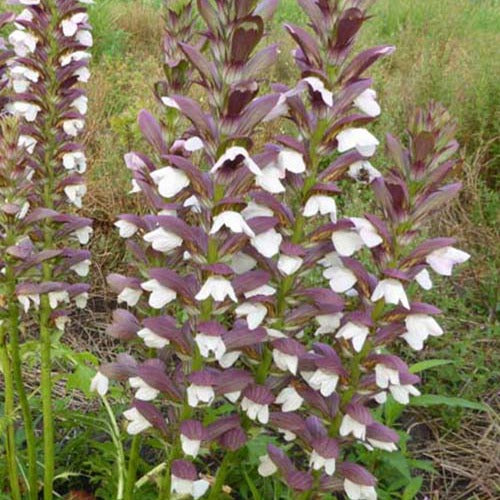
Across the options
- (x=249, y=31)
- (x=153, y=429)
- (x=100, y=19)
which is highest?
(x=249, y=31)

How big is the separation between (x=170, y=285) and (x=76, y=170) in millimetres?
843

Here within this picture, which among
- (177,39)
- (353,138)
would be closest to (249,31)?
(353,138)

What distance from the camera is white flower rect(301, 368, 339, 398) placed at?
1671 mm

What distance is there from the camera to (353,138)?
1.55m

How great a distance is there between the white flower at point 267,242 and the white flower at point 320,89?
294 mm

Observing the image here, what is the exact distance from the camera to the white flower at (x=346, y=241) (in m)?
1.61

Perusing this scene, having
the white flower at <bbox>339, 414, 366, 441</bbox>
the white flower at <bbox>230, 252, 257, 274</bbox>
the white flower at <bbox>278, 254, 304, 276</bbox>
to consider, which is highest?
the white flower at <bbox>278, 254, 304, 276</bbox>

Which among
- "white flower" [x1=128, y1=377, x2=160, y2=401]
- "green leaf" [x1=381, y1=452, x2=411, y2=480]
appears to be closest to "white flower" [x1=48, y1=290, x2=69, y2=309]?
"white flower" [x1=128, y1=377, x2=160, y2=401]

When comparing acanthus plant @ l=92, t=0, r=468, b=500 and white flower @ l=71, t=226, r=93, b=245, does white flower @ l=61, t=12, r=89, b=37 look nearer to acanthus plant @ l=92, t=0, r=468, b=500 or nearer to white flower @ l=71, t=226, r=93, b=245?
acanthus plant @ l=92, t=0, r=468, b=500

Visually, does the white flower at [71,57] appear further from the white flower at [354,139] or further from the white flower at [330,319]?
the white flower at [330,319]

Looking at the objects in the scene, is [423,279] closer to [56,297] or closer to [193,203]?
[193,203]

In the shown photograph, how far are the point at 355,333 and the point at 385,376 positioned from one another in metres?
0.14

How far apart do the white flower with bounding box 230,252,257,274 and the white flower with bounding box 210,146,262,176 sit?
273mm

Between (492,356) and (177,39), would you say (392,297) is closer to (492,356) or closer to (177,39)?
(177,39)
